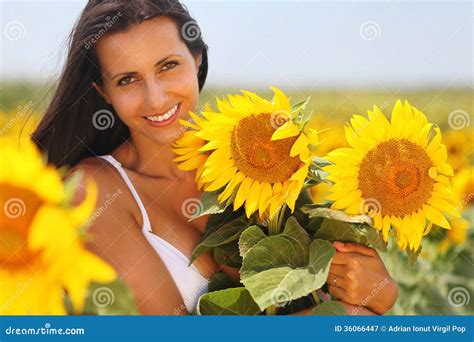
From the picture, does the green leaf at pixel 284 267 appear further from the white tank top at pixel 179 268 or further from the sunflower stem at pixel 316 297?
the white tank top at pixel 179 268

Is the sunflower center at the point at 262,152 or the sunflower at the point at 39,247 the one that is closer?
the sunflower at the point at 39,247

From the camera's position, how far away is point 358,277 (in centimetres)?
189

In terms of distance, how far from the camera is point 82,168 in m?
1.98

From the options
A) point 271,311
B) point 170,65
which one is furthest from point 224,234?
point 170,65

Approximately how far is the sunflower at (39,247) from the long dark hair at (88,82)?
0.86ft

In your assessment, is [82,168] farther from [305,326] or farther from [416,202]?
[416,202]

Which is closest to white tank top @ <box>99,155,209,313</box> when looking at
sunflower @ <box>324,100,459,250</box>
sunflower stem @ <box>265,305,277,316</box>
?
sunflower stem @ <box>265,305,277,316</box>

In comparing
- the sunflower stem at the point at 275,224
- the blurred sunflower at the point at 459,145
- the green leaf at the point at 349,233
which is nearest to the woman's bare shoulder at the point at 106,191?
the sunflower stem at the point at 275,224

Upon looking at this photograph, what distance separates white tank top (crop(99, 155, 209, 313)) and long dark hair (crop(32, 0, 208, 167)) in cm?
18

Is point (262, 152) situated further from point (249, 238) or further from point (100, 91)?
point (100, 91)

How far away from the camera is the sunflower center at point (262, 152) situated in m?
1.80

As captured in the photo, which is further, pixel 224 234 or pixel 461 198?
pixel 461 198

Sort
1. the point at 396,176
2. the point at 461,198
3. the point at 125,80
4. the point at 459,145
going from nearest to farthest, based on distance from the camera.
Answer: the point at 396,176
the point at 125,80
the point at 461,198
the point at 459,145

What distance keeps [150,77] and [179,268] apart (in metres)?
0.44
